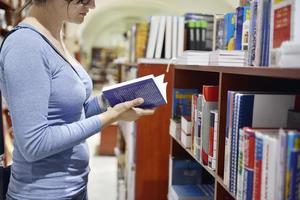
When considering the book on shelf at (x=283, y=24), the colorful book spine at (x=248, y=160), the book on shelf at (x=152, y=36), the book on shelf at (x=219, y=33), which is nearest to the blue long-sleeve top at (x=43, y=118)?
the colorful book spine at (x=248, y=160)

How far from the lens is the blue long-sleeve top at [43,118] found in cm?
109

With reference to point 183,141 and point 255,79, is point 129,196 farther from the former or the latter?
point 255,79

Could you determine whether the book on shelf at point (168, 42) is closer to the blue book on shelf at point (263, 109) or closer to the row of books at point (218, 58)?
the row of books at point (218, 58)

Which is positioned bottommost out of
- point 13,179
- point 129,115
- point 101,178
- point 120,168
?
point 101,178

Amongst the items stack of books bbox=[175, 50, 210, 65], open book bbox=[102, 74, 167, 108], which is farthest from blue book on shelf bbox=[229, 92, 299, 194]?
stack of books bbox=[175, 50, 210, 65]

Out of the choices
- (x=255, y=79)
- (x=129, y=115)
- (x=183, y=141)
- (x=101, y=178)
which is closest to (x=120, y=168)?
(x=101, y=178)

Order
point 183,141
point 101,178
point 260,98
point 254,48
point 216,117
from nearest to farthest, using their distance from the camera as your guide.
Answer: point 260,98, point 254,48, point 216,117, point 183,141, point 101,178

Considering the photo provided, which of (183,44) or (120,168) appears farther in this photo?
(120,168)

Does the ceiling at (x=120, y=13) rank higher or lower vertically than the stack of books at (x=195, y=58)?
higher

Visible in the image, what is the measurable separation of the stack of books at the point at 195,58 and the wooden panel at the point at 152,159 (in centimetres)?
69

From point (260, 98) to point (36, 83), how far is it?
2.11ft

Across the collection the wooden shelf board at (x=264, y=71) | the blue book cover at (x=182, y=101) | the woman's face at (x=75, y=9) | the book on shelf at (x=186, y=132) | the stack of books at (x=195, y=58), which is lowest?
the book on shelf at (x=186, y=132)

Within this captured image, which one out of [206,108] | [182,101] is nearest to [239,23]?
[206,108]

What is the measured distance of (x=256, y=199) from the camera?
953 millimetres
